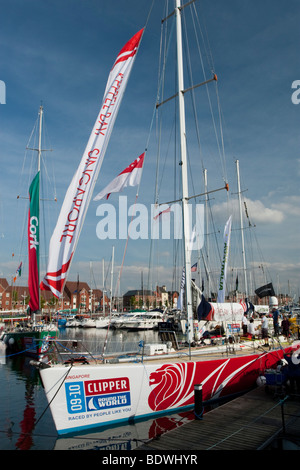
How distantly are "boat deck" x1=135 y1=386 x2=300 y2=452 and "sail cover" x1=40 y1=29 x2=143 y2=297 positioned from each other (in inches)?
175

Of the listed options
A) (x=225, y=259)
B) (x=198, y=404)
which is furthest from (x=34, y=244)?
(x=198, y=404)

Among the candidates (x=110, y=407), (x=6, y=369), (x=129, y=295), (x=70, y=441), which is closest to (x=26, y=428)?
(x=70, y=441)

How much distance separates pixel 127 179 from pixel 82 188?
312 centimetres

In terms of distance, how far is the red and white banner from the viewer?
1167cm

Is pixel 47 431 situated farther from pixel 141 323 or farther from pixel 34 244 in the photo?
pixel 141 323

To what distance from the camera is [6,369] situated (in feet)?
76.1

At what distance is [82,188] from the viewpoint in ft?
30.4

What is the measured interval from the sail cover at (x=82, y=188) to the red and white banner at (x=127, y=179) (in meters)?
1.82

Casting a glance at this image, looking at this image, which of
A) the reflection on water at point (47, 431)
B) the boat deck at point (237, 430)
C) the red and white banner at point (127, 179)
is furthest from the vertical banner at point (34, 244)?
the boat deck at point (237, 430)

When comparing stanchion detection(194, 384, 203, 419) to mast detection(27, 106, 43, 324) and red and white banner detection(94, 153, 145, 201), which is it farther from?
mast detection(27, 106, 43, 324)

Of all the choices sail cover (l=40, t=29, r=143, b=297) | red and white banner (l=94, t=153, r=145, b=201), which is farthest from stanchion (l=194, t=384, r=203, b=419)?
red and white banner (l=94, t=153, r=145, b=201)

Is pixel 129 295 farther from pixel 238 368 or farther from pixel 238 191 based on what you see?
pixel 238 368

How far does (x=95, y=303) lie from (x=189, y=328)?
118 meters

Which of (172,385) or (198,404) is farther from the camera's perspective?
(172,385)
